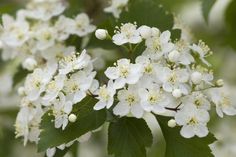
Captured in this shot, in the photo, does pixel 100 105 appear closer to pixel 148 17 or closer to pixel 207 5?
pixel 148 17

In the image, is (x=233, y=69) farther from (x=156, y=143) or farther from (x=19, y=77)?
(x=19, y=77)

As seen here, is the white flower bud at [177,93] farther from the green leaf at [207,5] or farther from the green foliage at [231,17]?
the green foliage at [231,17]

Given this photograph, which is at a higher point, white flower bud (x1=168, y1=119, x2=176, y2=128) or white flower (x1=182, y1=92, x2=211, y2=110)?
white flower (x1=182, y1=92, x2=211, y2=110)

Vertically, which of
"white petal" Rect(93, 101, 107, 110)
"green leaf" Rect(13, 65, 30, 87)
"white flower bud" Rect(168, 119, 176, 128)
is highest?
"green leaf" Rect(13, 65, 30, 87)

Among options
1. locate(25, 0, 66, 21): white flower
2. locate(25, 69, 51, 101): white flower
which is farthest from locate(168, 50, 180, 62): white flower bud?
locate(25, 0, 66, 21): white flower

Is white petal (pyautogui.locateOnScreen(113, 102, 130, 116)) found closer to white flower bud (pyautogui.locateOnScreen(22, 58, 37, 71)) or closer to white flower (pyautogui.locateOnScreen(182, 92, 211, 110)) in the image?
white flower (pyautogui.locateOnScreen(182, 92, 211, 110))

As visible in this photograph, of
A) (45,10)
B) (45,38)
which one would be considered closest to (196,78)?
(45,38)

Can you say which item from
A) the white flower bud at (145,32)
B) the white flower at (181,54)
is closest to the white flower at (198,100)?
the white flower at (181,54)
